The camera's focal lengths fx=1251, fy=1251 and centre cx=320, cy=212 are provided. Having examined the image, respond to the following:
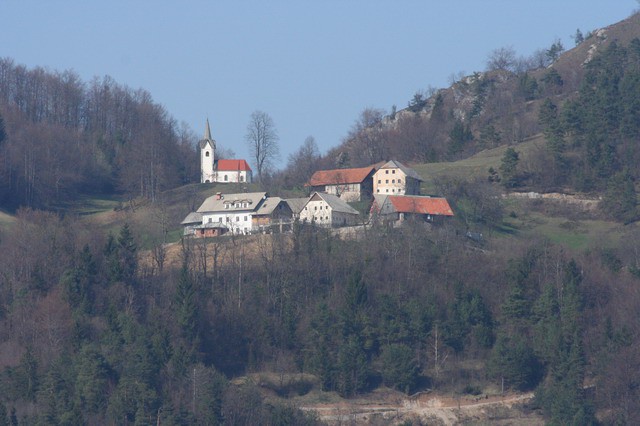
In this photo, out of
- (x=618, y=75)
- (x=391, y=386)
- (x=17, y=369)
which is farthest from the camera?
(x=618, y=75)

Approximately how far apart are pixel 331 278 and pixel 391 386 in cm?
815

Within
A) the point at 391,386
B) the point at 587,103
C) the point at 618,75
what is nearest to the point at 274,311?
the point at 391,386

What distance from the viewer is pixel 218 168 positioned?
297ft

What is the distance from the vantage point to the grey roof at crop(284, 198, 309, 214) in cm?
7362

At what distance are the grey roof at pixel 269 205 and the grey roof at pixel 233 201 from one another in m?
0.33

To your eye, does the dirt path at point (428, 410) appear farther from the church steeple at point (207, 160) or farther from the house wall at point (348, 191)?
the church steeple at point (207, 160)

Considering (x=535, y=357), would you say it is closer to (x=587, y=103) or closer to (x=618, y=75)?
(x=587, y=103)

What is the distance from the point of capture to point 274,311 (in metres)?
59.8

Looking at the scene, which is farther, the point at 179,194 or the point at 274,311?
the point at 179,194

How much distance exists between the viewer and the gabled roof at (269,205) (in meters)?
73.0

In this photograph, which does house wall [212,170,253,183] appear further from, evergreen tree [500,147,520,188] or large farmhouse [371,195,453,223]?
evergreen tree [500,147,520,188]

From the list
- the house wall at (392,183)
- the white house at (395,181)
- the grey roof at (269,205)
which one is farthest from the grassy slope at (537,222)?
the grey roof at (269,205)

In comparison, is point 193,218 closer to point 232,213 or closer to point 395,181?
point 232,213

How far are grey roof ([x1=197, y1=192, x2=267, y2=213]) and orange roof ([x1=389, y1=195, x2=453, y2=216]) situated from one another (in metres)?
7.98
